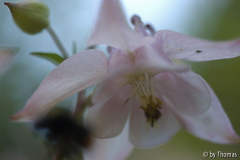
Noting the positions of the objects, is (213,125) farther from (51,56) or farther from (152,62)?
(51,56)

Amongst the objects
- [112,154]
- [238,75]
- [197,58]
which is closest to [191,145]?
[238,75]

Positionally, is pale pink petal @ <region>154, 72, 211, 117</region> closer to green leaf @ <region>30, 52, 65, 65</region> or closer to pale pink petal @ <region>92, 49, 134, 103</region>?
pale pink petal @ <region>92, 49, 134, 103</region>

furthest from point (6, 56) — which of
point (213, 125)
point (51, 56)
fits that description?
point (213, 125)

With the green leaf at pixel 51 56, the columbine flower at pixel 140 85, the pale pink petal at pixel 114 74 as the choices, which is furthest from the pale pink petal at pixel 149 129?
the green leaf at pixel 51 56

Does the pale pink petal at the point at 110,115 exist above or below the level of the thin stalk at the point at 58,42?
below

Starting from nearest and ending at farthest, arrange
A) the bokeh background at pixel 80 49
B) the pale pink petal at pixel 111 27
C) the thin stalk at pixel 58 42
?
the pale pink petal at pixel 111 27 < the thin stalk at pixel 58 42 < the bokeh background at pixel 80 49

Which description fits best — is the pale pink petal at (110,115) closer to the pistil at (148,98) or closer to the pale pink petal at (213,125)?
the pistil at (148,98)

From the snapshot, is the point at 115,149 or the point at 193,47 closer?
the point at 193,47
